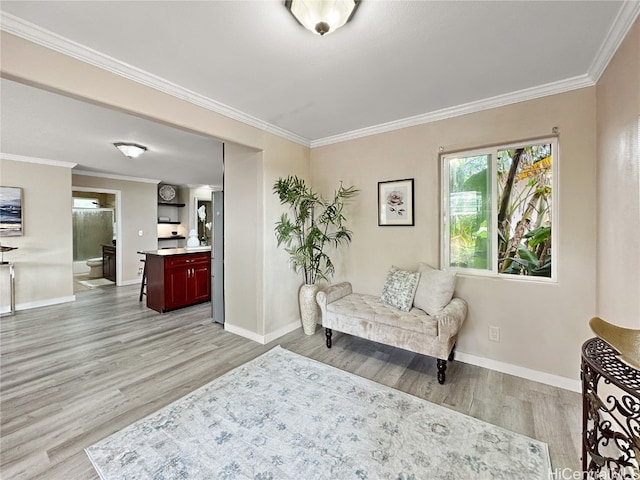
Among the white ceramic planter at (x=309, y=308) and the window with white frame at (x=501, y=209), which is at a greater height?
the window with white frame at (x=501, y=209)

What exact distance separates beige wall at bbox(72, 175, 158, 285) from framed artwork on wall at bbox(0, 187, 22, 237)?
1599 mm

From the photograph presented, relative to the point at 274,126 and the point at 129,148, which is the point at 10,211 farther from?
the point at 274,126

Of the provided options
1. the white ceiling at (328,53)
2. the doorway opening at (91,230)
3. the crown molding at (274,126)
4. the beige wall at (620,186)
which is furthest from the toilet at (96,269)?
the beige wall at (620,186)

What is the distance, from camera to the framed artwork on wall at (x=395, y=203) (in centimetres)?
308

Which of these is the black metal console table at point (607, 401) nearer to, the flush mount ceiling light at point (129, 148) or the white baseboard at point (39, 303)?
the flush mount ceiling light at point (129, 148)

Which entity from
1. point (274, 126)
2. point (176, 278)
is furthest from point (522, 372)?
point (176, 278)

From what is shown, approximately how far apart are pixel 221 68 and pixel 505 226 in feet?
9.45

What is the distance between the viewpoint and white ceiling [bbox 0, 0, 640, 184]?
5.00ft

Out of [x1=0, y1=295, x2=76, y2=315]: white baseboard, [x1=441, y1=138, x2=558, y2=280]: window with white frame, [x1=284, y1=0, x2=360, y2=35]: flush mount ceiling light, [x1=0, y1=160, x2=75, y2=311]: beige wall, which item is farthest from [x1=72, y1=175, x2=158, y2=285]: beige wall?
[x1=441, y1=138, x2=558, y2=280]: window with white frame

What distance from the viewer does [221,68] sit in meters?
2.08

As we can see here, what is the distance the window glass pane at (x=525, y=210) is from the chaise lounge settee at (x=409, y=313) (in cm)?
64

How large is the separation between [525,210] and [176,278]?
15.6 feet

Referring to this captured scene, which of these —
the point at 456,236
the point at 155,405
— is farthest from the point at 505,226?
the point at 155,405

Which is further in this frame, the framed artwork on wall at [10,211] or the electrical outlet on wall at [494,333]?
the framed artwork on wall at [10,211]
